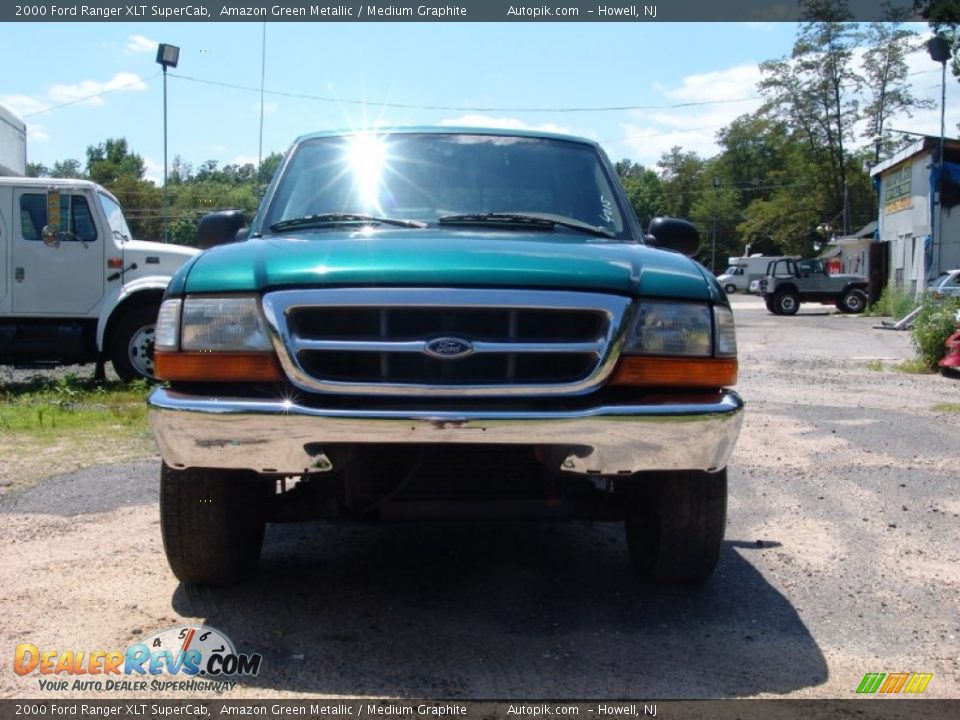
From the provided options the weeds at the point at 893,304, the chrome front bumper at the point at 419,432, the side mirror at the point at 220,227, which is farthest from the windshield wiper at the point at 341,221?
the weeds at the point at 893,304

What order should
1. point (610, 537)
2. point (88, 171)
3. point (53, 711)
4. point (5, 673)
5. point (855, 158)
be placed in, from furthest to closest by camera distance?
point (88, 171) → point (855, 158) → point (610, 537) → point (5, 673) → point (53, 711)

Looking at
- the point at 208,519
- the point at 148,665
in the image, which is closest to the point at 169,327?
the point at 208,519

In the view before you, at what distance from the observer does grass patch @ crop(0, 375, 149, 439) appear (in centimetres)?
773

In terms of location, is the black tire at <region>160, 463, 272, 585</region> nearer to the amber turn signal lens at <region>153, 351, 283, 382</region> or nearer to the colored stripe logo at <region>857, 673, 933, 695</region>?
the amber turn signal lens at <region>153, 351, 283, 382</region>

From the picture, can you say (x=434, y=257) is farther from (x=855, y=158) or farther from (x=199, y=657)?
(x=855, y=158)

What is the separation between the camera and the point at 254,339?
10.2ft

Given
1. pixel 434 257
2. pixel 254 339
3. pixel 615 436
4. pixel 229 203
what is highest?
pixel 229 203

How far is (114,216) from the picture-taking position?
1085cm

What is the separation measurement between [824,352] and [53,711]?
15090 mm

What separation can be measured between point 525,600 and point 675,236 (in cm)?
178

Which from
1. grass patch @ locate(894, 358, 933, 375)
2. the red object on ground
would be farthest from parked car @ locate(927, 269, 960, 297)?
the red object on ground

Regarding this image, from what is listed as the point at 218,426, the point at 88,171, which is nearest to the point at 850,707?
the point at 218,426

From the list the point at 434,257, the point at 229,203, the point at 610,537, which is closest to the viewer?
the point at 434,257

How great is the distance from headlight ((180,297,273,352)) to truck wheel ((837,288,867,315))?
3110cm
